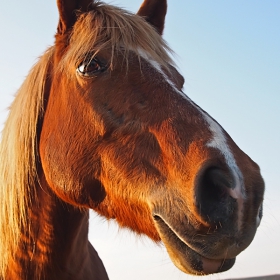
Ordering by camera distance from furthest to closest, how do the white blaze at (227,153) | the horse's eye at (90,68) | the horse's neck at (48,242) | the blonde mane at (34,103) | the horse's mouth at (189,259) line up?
the horse's neck at (48,242) < the blonde mane at (34,103) < the horse's eye at (90,68) < the horse's mouth at (189,259) < the white blaze at (227,153)

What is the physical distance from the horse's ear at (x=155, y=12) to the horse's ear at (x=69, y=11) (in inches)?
25.7

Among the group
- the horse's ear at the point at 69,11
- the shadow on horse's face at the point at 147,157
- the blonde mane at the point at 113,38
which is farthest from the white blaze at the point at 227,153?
the horse's ear at the point at 69,11

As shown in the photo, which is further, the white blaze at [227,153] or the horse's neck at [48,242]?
the horse's neck at [48,242]

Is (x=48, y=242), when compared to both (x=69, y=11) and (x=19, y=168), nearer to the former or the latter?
(x=19, y=168)

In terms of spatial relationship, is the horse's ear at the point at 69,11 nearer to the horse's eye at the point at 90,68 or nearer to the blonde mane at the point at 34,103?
the blonde mane at the point at 34,103

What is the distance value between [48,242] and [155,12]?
2.45 m

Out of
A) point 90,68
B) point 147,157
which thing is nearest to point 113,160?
point 147,157

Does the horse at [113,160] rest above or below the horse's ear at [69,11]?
below

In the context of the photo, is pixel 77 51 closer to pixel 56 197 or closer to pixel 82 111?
pixel 82 111

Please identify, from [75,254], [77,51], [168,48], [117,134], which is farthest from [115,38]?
[75,254]

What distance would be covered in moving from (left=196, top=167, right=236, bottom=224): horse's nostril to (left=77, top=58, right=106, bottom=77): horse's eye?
1327mm

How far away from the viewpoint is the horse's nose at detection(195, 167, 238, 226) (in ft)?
6.70

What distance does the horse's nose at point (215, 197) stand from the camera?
2.04 m

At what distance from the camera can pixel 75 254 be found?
11.7 feet
